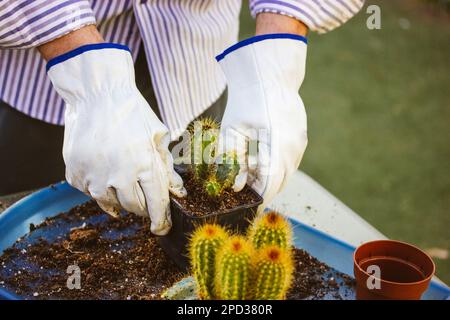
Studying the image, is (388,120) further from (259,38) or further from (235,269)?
(235,269)

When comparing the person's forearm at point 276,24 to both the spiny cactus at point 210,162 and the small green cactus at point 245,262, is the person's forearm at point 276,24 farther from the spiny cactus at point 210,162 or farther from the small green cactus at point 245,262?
the small green cactus at point 245,262

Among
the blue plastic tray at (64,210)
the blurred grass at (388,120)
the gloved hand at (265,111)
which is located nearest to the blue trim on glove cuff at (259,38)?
the gloved hand at (265,111)

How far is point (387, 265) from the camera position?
1065mm

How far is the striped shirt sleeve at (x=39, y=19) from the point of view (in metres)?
1.12

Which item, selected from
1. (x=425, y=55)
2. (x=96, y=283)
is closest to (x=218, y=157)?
(x=96, y=283)

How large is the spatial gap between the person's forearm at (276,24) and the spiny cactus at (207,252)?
22.3 inches

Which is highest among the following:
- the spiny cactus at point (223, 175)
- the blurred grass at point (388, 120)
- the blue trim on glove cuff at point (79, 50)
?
the blue trim on glove cuff at point (79, 50)

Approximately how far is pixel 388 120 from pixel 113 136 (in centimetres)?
299

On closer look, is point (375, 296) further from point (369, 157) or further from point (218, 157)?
point (369, 157)

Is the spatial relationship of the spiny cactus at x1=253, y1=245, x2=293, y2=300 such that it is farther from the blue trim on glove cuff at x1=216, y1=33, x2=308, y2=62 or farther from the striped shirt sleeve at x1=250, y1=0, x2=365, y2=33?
the striped shirt sleeve at x1=250, y1=0, x2=365, y2=33

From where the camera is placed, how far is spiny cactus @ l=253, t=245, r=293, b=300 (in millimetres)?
859

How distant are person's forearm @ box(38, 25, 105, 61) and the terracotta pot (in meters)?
0.64

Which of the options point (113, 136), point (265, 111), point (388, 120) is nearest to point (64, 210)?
point (113, 136)

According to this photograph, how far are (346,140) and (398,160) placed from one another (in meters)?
0.34
